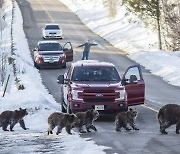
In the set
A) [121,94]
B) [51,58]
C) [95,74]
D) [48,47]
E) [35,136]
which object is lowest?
[35,136]

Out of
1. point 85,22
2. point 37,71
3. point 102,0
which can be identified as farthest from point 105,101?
point 102,0

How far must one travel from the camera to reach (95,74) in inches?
738

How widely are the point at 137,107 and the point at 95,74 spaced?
346cm

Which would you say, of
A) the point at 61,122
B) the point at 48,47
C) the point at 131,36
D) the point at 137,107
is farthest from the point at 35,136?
the point at 131,36

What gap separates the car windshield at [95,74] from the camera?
18.6m

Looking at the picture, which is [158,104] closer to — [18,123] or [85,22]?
[18,123]

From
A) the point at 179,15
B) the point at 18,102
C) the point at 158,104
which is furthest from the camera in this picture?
the point at 179,15

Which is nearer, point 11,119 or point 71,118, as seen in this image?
point 71,118

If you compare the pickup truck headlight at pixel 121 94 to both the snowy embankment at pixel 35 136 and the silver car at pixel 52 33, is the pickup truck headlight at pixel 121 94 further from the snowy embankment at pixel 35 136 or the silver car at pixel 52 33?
the silver car at pixel 52 33

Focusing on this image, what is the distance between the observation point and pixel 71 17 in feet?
253

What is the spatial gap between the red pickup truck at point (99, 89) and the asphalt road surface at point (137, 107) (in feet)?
1.93

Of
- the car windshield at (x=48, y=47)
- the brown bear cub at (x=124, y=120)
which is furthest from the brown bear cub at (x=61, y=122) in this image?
the car windshield at (x=48, y=47)

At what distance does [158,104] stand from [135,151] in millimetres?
9929

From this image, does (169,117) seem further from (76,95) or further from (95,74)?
(95,74)
